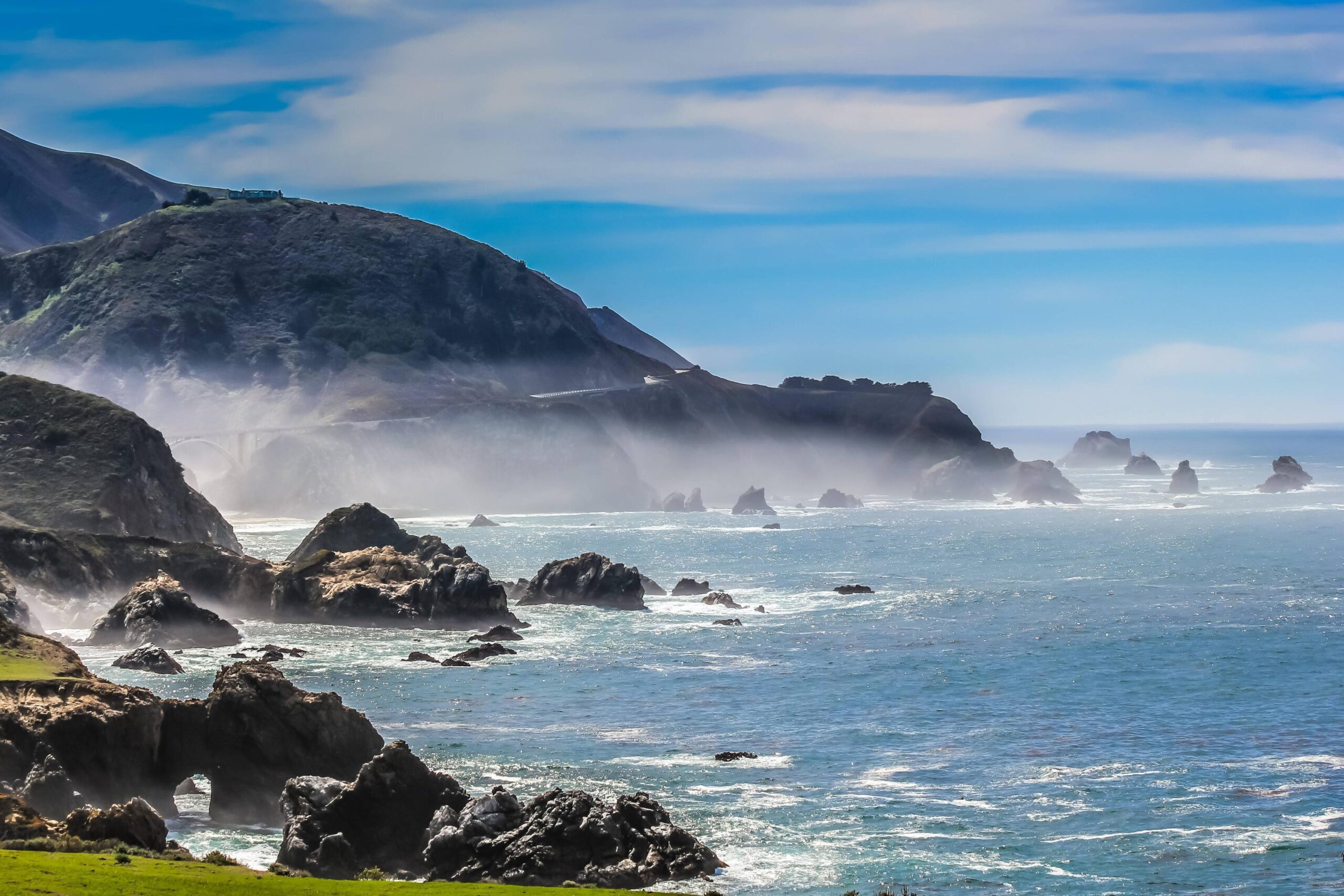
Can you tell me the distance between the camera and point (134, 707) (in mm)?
44125

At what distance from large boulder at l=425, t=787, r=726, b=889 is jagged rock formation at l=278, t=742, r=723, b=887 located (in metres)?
0.03

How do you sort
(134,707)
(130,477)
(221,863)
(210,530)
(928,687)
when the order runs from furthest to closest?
1. (210,530)
2. (130,477)
3. (928,687)
4. (134,707)
5. (221,863)

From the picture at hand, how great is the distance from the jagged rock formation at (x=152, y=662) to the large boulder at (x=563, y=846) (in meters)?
35.0

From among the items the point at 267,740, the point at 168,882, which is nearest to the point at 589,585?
the point at 267,740

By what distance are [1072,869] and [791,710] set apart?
24.8 meters

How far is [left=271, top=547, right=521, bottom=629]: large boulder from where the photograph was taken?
9225 cm

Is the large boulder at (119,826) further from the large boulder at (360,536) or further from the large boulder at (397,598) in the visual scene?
the large boulder at (360,536)

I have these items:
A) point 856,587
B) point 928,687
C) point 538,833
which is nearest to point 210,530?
point 856,587

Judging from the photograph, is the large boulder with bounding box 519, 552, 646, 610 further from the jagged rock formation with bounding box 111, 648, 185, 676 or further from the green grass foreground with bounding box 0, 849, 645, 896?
the green grass foreground with bounding box 0, 849, 645, 896

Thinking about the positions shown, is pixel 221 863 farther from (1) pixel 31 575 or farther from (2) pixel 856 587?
(2) pixel 856 587

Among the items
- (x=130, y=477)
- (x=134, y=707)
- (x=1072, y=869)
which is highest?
(x=130, y=477)

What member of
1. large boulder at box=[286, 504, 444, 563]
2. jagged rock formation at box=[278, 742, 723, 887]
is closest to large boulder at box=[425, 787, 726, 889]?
jagged rock formation at box=[278, 742, 723, 887]

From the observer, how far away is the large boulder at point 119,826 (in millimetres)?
35375

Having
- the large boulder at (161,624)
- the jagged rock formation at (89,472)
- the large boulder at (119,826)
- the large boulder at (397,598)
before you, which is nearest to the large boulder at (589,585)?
the large boulder at (397,598)
